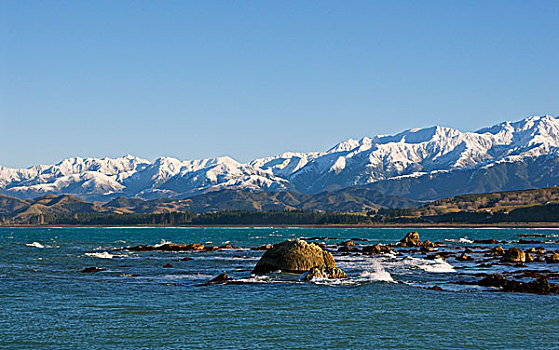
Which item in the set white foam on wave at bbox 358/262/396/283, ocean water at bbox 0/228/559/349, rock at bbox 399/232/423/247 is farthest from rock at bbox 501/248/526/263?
rock at bbox 399/232/423/247

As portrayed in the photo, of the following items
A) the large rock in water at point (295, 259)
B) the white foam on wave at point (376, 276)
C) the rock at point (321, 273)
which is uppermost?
the large rock in water at point (295, 259)

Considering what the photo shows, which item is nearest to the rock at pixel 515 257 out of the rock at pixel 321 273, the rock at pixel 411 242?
the rock at pixel 321 273

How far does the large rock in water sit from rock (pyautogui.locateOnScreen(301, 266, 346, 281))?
129cm

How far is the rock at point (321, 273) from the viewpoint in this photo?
54562 millimetres

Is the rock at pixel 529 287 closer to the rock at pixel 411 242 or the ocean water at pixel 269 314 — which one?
the ocean water at pixel 269 314

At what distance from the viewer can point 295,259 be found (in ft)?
196

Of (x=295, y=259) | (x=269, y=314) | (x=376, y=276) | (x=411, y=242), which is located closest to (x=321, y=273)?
(x=295, y=259)

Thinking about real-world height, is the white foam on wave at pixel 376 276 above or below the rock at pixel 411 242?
below

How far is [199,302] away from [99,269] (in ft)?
94.5

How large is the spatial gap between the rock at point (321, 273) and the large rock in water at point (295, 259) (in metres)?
1.29

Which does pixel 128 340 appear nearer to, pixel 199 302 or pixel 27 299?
pixel 199 302

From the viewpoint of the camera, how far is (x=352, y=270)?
66938 mm

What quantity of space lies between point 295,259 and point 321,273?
4.31 metres

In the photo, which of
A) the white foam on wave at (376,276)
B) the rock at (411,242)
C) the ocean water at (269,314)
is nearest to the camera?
the ocean water at (269,314)
